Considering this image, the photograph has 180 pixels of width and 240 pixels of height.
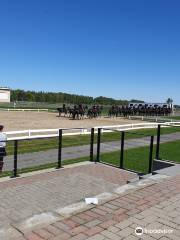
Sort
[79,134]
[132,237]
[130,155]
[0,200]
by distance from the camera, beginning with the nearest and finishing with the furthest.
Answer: [132,237] < [0,200] < [130,155] < [79,134]

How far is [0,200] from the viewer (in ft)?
23.4

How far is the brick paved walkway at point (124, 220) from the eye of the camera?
4.26m

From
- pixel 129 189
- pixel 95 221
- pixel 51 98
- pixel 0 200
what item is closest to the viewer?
pixel 95 221

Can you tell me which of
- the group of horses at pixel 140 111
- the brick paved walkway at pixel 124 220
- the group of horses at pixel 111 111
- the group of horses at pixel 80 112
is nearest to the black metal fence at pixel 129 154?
the brick paved walkway at pixel 124 220

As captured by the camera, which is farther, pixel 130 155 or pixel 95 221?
pixel 130 155

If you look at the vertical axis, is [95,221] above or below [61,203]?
above

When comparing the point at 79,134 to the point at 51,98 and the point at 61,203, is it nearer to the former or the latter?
the point at 61,203

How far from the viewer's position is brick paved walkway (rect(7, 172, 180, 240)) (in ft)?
14.0

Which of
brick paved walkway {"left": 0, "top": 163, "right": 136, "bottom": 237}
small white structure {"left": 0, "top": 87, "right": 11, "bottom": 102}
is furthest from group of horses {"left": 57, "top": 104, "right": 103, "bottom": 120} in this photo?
small white structure {"left": 0, "top": 87, "right": 11, "bottom": 102}

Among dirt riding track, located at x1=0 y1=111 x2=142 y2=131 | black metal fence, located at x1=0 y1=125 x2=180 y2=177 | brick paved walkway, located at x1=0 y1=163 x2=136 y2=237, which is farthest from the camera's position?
dirt riding track, located at x1=0 y1=111 x2=142 y2=131

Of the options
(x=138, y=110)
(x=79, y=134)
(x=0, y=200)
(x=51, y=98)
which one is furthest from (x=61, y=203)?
(x=51, y=98)

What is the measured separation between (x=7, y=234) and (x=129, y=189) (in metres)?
2.61

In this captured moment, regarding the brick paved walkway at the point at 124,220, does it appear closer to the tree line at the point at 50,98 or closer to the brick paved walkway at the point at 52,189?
the brick paved walkway at the point at 52,189

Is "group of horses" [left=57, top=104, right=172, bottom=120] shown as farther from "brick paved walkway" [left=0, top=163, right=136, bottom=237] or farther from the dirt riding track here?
"brick paved walkway" [left=0, top=163, right=136, bottom=237]
